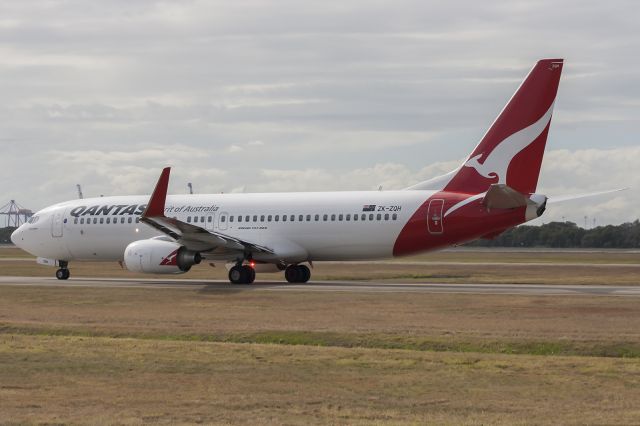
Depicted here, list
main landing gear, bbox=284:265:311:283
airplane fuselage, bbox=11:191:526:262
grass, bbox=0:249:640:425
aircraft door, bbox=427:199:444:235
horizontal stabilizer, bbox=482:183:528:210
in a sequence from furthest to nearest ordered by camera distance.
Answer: main landing gear, bbox=284:265:311:283 → airplane fuselage, bbox=11:191:526:262 → aircraft door, bbox=427:199:444:235 → horizontal stabilizer, bbox=482:183:528:210 → grass, bbox=0:249:640:425

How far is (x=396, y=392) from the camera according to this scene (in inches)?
602

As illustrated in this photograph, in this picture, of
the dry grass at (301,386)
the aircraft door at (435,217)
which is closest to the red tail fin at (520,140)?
the aircraft door at (435,217)

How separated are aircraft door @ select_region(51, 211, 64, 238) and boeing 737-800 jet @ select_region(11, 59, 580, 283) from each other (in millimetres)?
1810

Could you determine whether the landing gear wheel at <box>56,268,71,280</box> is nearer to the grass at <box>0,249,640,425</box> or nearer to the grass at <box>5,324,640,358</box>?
the grass at <box>0,249,640,425</box>

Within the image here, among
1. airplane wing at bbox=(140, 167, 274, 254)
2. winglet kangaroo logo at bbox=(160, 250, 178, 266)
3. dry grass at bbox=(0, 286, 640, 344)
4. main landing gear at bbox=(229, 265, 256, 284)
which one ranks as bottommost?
dry grass at bbox=(0, 286, 640, 344)

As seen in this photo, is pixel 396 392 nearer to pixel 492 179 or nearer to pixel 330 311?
pixel 330 311

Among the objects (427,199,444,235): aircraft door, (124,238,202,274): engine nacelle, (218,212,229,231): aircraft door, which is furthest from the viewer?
(218,212,229,231): aircraft door

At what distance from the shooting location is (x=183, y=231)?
3859cm

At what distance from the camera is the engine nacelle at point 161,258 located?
3919cm

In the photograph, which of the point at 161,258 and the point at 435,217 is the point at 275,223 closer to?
the point at 161,258

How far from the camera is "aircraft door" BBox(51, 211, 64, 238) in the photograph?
1867 inches

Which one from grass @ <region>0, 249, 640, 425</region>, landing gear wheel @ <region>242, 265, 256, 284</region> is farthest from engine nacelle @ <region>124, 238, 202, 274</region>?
grass @ <region>0, 249, 640, 425</region>

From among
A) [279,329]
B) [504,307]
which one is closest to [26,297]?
[279,329]

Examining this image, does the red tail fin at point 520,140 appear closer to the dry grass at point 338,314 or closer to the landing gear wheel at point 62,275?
the dry grass at point 338,314
